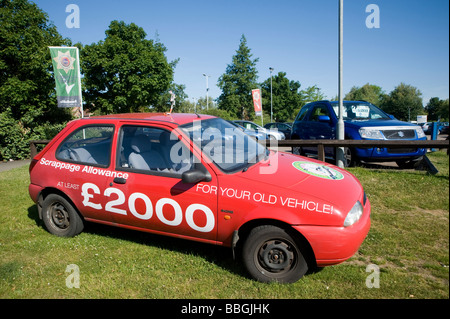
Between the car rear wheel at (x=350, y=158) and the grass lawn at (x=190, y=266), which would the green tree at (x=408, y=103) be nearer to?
the grass lawn at (x=190, y=266)

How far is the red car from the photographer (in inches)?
118

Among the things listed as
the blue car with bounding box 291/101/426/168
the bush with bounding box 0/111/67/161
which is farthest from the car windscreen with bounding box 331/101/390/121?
the bush with bounding box 0/111/67/161

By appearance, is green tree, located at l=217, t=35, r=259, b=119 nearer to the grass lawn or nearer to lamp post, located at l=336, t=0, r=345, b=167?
lamp post, located at l=336, t=0, r=345, b=167

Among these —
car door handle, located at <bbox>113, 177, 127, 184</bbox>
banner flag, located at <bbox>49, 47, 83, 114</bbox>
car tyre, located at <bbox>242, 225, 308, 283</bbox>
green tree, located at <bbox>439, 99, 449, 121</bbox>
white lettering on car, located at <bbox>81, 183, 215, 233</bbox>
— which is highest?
banner flag, located at <bbox>49, 47, 83, 114</bbox>

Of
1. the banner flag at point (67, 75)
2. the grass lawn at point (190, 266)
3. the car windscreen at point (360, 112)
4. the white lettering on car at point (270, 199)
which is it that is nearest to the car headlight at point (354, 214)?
the white lettering on car at point (270, 199)

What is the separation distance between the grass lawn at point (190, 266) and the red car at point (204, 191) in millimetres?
295

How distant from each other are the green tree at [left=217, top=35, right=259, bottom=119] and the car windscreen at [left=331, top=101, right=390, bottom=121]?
39.3 meters

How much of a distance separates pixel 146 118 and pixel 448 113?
131 inches

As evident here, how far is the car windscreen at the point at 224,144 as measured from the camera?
3554mm

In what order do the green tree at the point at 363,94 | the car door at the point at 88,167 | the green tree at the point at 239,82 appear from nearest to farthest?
the car door at the point at 88,167
the green tree at the point at 239,82
the green tree at the point at 363,94

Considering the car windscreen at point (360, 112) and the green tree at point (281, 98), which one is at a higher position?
the green tree at point (281, 98)

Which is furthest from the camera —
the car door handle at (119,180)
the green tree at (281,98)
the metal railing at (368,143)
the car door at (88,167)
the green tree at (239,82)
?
the green tree at (281,98)

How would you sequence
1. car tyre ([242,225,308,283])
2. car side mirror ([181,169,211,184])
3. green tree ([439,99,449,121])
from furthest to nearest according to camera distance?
car side mirror ([181,169,211,184]) → car tyre ([242,225,308,283]) → green tree ([439,99,449,121])
